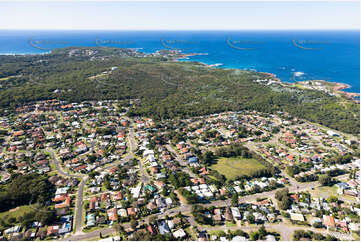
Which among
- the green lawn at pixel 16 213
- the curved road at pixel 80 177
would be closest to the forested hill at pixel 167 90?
the curved road at pixel 80 177

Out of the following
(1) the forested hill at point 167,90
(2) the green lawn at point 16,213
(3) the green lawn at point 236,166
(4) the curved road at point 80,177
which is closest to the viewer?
(4) the curved road at point 80,177

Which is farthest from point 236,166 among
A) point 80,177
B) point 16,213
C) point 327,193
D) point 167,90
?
point 167,90

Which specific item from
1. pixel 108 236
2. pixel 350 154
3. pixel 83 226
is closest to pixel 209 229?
pixel 108 236

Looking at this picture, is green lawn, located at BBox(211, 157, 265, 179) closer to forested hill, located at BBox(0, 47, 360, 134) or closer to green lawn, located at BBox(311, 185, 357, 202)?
green lawn, located at BBox(311, 185, 357, 202)

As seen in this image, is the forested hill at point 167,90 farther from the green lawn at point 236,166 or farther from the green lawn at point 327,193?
the green lawn at point 327,193

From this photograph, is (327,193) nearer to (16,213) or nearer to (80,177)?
(80,177)

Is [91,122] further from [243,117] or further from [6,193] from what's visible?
[243,117]
